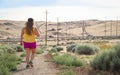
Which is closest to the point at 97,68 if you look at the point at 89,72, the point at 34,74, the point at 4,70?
the point at 89,72

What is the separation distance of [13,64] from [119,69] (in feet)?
17.1

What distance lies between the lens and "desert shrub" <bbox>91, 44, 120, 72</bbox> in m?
13.7

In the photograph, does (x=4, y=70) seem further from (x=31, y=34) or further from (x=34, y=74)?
(x=31, y=34)

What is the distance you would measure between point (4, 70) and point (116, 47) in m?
4.33

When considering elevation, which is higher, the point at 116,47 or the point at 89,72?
the point at 116,47

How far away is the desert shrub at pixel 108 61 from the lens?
13.7 metres

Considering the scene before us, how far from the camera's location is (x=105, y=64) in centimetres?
1405

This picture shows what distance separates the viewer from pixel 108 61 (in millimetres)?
14070

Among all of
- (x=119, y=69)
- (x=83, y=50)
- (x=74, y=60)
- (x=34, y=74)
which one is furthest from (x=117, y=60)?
(x=83, y=50)

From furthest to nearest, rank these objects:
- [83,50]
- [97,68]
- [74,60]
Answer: [83,50] → [74,60] → [97,68]

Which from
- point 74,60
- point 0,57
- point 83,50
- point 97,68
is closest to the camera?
point 97,68

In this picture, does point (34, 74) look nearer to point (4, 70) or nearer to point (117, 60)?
point (4, 70)

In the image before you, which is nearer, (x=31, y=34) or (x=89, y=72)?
(x=89, y=72)

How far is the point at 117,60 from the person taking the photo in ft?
45.0
